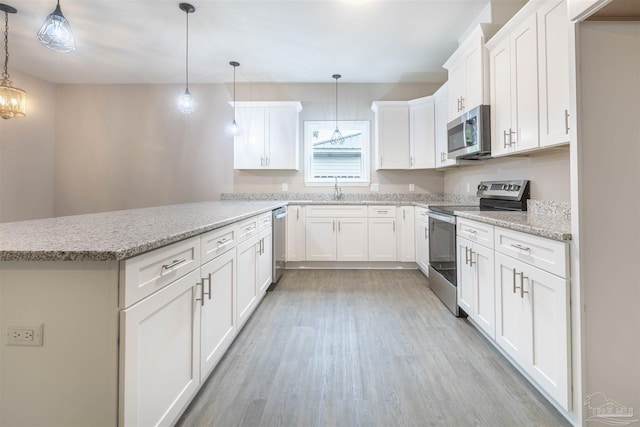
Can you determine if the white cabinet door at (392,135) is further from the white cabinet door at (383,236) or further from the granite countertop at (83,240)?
the granite countertop at (83,240)

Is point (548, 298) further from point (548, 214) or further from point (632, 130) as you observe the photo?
point (548, 214)

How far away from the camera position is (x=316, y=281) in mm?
3568

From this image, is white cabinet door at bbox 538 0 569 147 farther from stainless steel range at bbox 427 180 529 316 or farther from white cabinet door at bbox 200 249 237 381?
white cabinet door at bbox 200 249 237 381

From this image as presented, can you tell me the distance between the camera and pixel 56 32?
6.03 feet

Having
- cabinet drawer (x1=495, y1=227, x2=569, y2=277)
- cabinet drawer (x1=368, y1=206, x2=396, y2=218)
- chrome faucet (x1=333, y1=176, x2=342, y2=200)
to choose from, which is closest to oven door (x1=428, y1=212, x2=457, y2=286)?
cabinet drawer (x1=495, y1=227, x2=569, y2=277)

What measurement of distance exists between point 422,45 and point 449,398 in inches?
137

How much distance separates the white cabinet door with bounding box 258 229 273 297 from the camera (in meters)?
2.73

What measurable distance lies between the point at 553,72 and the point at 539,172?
764 mm

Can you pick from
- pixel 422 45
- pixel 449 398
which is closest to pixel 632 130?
pixel 449 398

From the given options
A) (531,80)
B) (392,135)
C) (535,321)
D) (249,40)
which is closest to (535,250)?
(535,321)

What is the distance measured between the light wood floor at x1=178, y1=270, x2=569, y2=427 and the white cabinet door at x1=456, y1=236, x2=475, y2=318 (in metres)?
0.17

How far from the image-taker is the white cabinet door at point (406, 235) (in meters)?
3.96

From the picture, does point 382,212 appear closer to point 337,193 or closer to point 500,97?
point 337,193

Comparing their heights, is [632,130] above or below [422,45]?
below
